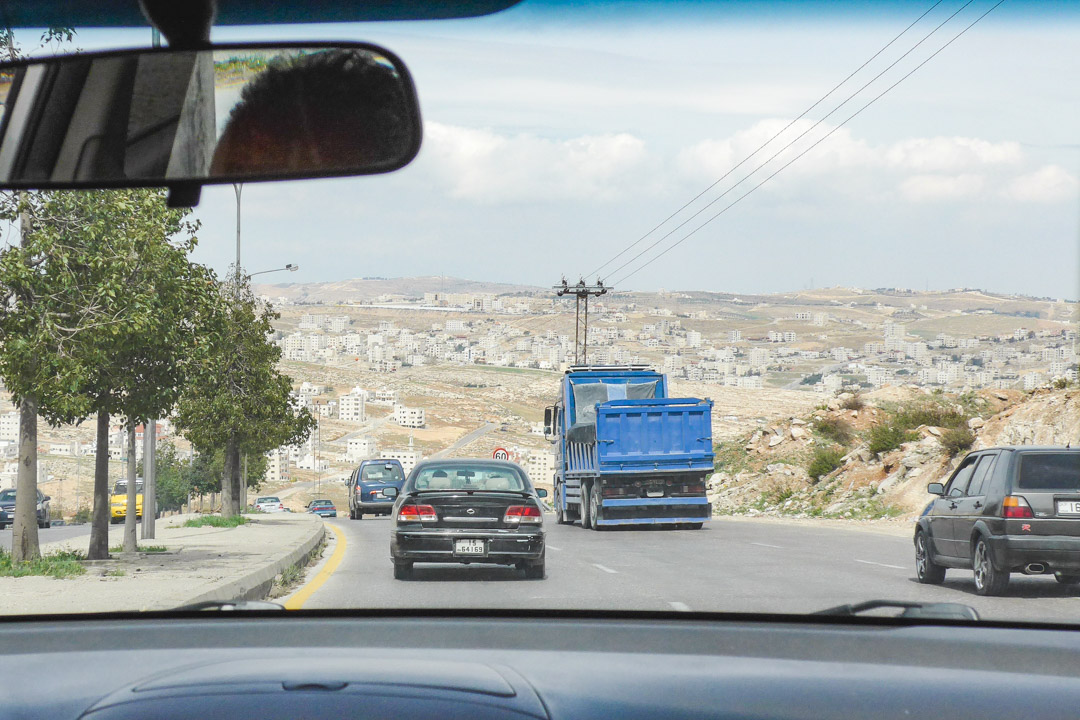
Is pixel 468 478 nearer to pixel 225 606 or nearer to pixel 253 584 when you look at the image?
pixel 253 584

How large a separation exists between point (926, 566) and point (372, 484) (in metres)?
29.7

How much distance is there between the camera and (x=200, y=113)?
111 inches

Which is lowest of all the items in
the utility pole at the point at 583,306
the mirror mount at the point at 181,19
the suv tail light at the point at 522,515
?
the suv tail light at the point at 522,515

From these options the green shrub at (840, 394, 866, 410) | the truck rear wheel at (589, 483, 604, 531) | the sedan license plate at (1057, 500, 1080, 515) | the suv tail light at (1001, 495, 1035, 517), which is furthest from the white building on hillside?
the green shrub at (840, 394, 866, 410)

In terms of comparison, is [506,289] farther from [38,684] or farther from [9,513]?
[9,513]

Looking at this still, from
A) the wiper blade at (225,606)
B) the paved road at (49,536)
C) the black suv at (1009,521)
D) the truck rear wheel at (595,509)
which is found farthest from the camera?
the truck rear wheel at (595,509)

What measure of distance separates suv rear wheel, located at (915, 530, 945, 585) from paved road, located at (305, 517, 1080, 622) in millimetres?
221

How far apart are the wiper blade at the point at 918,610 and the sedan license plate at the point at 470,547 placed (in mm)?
10118

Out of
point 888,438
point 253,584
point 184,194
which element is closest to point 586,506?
point 888,438

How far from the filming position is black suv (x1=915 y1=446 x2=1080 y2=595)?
12.0 m

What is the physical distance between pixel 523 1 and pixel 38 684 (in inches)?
92.8

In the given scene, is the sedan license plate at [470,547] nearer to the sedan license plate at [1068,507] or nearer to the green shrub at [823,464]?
the sedan license plate at [1068,507]

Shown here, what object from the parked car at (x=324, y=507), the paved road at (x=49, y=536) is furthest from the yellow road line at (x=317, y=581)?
the parked car at (x=324, y=507)

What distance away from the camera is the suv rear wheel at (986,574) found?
1193 cm
